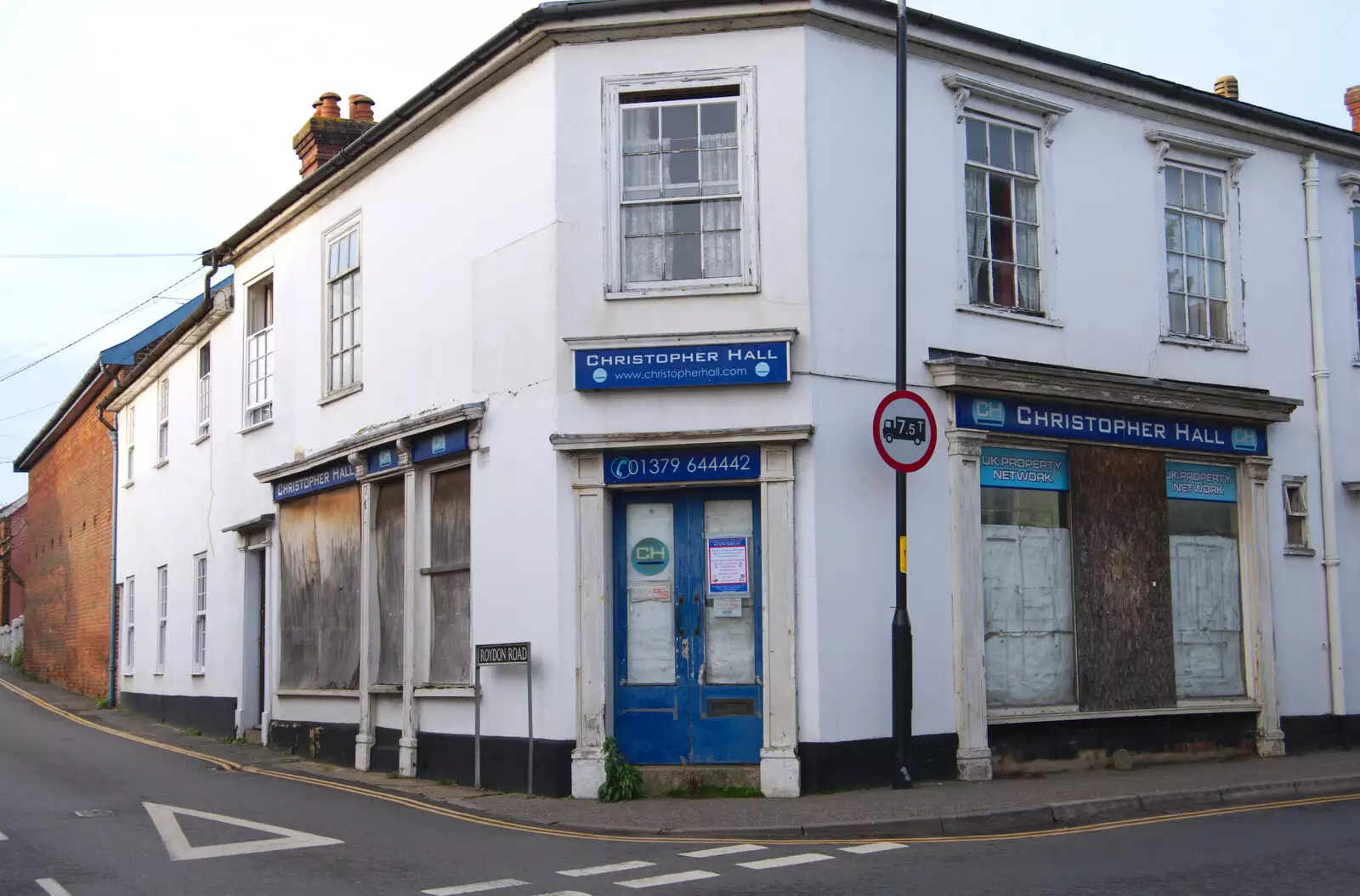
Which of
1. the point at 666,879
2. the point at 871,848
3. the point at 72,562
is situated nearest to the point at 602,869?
the point at 666,879

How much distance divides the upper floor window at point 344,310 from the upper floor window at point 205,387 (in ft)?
16.5

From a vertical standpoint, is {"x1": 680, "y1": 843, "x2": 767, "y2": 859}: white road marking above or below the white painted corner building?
below

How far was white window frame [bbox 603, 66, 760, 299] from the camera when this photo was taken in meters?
12.7

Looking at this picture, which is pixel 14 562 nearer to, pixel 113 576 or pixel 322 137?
pixel 113 576

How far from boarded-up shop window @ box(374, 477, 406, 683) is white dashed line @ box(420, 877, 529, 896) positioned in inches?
281

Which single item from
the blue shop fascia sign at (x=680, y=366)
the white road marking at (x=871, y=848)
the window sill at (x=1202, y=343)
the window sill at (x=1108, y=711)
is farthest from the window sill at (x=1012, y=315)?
the white road marking at (x=871, y=848)

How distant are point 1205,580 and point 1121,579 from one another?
1.32 m

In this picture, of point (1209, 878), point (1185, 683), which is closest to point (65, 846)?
point (1209, 878)

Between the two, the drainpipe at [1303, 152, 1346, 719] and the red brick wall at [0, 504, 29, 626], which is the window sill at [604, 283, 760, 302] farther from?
the red brick wall at [0, 504, 29, 626]

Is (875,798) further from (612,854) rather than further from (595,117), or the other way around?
(595,117)

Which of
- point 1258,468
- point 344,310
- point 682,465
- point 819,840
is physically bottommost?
point 819,840

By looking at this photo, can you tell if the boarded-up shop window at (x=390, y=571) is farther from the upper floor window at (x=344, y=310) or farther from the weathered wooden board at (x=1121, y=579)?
the weathered wooden board at (x=1121, y=579)

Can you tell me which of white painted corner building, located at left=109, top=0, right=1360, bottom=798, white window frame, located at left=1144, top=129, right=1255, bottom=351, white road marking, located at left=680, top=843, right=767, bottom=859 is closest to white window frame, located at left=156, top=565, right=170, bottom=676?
white painted corner building, located at left=109, top=0, right=1360, bottom=798

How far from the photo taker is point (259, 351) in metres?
19.3
